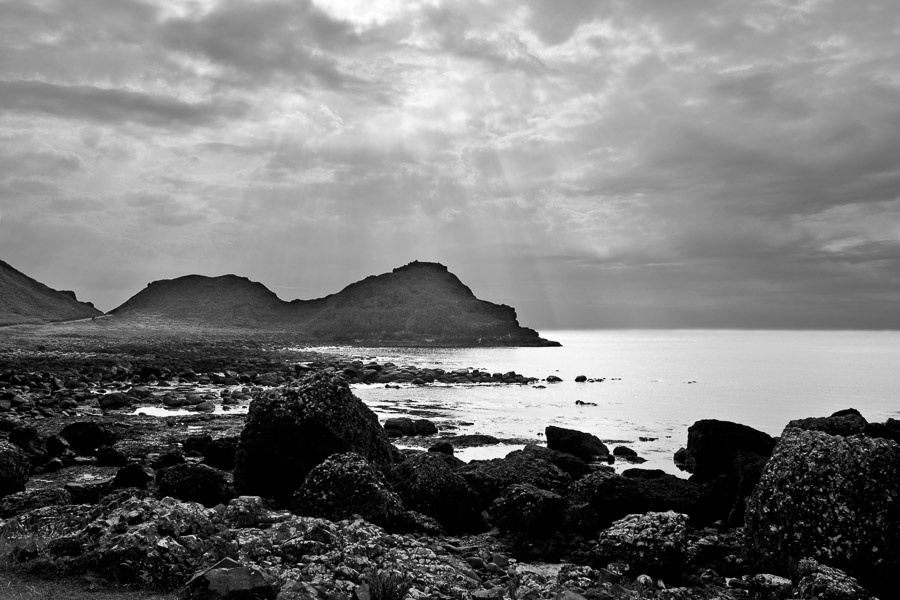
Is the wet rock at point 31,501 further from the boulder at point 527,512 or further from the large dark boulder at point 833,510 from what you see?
the large dark boulder at point 833,510

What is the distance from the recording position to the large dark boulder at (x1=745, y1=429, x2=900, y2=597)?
980cm

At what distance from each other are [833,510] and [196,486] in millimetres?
10887

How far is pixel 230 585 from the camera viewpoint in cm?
743

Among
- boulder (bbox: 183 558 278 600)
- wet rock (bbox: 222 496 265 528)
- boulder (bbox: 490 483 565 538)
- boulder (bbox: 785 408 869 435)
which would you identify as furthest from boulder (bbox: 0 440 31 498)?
boulder (bbox: 785 408 869 435)

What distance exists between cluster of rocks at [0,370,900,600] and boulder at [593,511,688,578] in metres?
0.03

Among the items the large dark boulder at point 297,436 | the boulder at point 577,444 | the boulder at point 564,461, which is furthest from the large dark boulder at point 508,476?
the boulder at point 577,444

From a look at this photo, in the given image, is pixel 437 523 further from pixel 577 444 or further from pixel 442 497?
pixel 577 444

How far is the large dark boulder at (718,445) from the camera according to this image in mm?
17812

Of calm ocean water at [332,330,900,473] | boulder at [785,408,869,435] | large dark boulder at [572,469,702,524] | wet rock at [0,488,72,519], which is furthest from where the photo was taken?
calm ocean water at [332,330,900,473]

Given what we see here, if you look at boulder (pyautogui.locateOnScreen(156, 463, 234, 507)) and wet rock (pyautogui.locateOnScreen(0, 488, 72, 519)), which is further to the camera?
boulder (pyautogui.locateOnScreen(156, 463, 234, 507))

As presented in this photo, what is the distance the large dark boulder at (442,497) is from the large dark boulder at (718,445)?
8275mm

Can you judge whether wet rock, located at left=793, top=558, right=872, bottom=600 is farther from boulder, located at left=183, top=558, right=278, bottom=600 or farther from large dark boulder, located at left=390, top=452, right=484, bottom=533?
boulder, located at left=183, top=558, right=278, bottom=600

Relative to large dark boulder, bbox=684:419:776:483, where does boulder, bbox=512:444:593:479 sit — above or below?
below

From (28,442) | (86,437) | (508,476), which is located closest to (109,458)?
(86,437)
